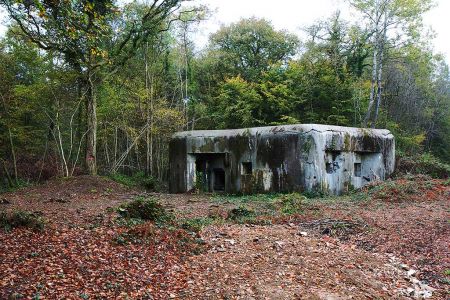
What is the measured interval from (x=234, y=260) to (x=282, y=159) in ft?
27.2

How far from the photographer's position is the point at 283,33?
26250 millimetres

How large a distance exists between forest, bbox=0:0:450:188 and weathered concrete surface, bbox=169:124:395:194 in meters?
2.76

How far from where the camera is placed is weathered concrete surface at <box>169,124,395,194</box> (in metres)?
13.2

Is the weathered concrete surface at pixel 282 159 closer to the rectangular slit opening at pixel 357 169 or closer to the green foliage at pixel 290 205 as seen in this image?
the rectangular slit opening at pixel 357 169

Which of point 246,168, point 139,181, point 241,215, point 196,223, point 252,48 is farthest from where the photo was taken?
point 252,48

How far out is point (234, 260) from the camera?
564 cm

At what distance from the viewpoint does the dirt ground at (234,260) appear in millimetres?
4375

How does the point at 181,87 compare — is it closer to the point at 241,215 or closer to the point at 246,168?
the point at 246,168

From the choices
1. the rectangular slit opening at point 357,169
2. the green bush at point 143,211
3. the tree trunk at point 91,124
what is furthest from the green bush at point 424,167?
the tree trunk at point 91,124

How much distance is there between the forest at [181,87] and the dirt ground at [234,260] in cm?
907

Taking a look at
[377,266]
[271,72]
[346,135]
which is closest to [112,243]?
[377,266]

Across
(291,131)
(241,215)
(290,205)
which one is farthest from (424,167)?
(241,215)

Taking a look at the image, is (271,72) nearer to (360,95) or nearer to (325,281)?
(360,95)

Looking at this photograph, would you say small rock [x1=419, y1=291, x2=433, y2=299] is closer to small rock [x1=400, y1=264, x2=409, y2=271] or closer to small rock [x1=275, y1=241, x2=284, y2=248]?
small rock [x1=400, y1=264, x2=409, y2=271]
